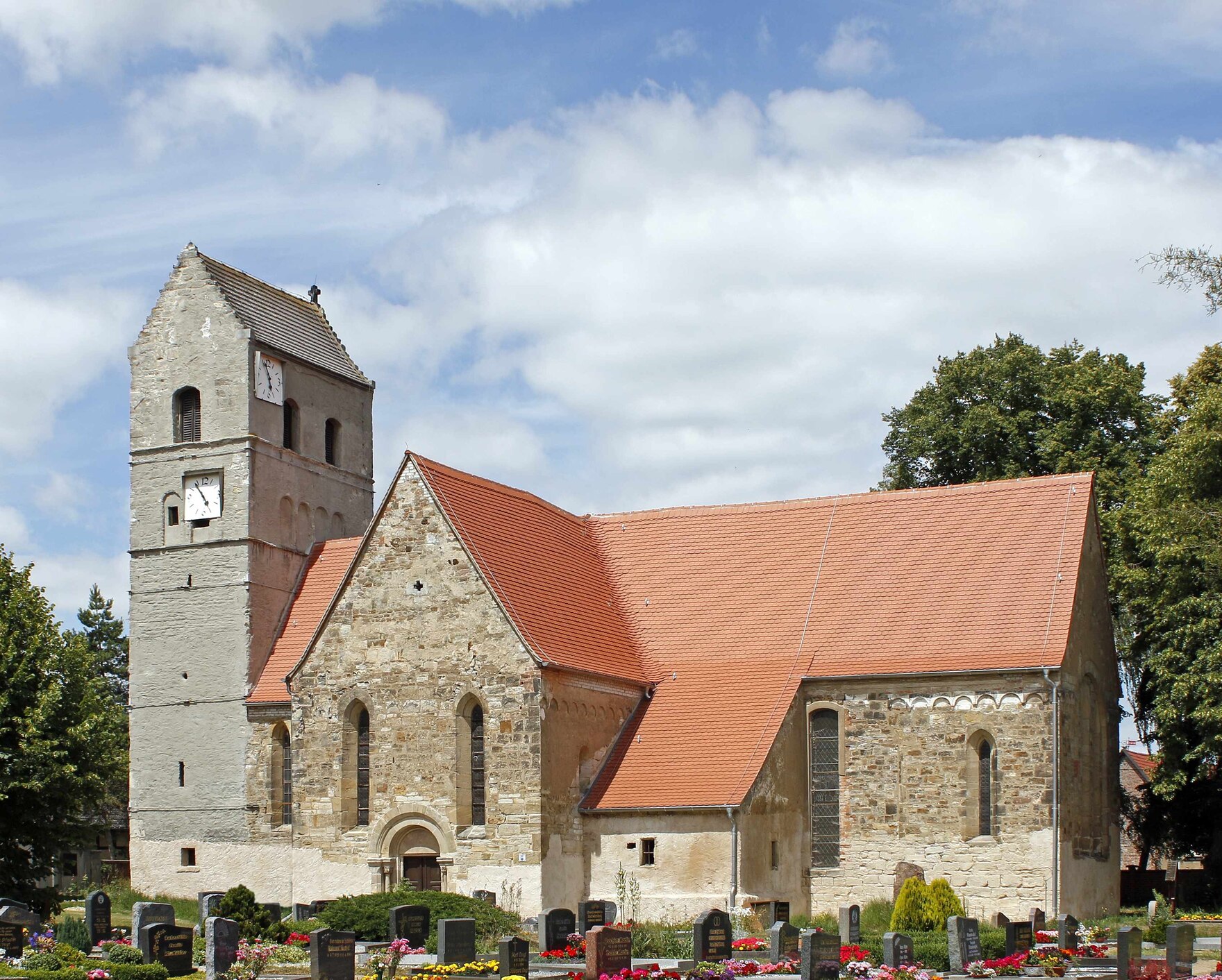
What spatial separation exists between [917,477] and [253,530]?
735 inches

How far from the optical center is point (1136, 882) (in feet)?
Result: 143

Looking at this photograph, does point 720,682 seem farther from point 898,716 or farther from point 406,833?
point 406,833

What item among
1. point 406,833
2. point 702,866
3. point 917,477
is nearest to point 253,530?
point 406,833

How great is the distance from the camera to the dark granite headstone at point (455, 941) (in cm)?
2456

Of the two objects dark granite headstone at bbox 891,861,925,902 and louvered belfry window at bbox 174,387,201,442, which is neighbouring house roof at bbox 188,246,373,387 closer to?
louvered belfry window at bbox 174,387,201,442

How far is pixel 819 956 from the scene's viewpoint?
2341 centimetres

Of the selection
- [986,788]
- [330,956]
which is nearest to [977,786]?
[986,788]

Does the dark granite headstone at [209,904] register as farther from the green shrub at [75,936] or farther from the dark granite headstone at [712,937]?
the dark granite headstone at [712,937]

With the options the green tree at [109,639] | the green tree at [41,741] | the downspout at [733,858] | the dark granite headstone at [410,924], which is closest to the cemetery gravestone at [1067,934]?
the downspout at [733,858]

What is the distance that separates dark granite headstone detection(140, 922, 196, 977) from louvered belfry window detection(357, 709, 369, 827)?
10.8 metres

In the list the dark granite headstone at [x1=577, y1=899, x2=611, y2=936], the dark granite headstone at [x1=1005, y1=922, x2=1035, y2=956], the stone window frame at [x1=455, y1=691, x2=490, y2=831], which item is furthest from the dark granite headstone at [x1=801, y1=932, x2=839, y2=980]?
the stone window frame at [x1=455, y1=691, x2=490, y2=831]

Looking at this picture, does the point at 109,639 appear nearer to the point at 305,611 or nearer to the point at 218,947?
the point at 305,611

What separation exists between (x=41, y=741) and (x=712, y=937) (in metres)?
14.5

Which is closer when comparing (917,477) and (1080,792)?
(1080,792)
